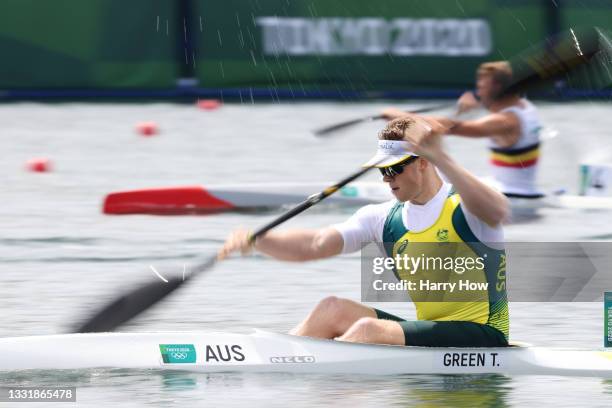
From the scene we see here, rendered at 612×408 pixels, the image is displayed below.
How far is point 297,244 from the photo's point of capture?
281 inches

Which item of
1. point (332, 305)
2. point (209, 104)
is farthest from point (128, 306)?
point (209, 104)

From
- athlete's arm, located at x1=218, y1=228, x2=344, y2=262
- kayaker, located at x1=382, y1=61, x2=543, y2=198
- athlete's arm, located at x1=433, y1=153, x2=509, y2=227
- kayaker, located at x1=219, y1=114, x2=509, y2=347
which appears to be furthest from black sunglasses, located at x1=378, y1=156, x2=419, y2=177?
kayaker, located at x1=382, y1=61, x2=543, y2=198

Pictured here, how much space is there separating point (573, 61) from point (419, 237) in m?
3.00

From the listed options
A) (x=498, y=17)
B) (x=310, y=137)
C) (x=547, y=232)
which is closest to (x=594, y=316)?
(x=547, y=232)

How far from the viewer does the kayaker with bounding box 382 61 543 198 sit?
11.6m

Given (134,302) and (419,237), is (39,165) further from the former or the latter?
(419,237)

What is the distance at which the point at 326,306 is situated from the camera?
7.15 metres

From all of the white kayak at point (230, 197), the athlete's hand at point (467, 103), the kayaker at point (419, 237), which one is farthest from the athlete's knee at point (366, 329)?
the white kayak at point (230, 197)

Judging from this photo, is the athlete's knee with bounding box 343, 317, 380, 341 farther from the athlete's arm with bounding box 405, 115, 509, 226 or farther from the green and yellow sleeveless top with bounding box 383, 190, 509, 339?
the athlete's arm with bounding box 405, 115, 509, 226

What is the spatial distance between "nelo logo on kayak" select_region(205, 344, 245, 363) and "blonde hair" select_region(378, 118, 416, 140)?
44.6 inches

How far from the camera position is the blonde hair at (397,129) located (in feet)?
22.2

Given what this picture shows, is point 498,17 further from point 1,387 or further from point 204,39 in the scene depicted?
point 1,387

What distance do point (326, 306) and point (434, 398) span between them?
66 cm

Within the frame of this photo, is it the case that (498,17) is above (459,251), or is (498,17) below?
above
